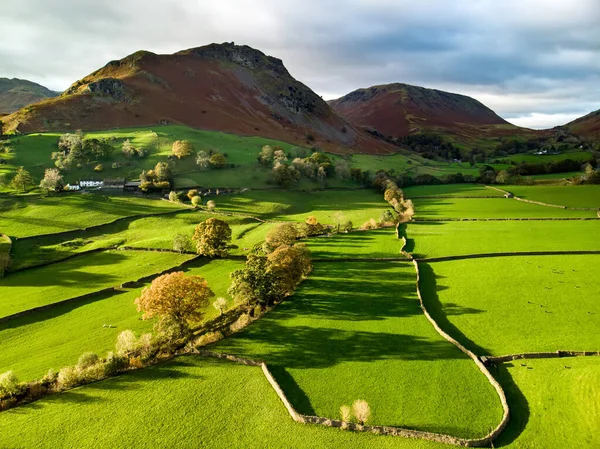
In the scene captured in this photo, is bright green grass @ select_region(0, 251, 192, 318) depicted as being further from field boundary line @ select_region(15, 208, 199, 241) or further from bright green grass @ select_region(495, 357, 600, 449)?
bright green grass @ select_region(495, 357, 600, 449)

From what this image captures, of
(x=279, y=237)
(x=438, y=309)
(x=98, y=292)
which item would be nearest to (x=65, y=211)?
(x=98, y=292)

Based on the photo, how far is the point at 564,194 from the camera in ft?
381

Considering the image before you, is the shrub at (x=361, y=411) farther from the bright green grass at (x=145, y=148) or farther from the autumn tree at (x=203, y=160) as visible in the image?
the autumn tree at (x=203, y=160)

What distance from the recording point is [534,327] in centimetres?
4519

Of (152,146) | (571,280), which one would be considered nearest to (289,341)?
(571,280)

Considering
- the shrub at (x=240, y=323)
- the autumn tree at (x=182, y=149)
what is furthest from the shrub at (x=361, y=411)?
the autumn tree at (x=182, y=149)

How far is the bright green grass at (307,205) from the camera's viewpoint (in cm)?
10656

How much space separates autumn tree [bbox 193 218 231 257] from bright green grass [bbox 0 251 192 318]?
391cm

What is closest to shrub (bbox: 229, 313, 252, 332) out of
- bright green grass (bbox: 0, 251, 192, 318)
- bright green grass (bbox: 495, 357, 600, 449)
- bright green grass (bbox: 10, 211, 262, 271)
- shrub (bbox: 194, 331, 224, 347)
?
shrub (bbox: 194, 331, 224, 347)

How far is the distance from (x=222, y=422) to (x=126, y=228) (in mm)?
71374

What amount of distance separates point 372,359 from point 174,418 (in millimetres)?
19047

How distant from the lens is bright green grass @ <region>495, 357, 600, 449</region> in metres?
30.2

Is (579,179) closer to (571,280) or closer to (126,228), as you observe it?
(571,280)

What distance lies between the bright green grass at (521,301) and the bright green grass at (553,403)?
2965 millimetres
